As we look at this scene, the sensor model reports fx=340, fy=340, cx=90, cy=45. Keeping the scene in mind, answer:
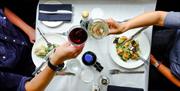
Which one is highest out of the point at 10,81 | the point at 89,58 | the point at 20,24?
the point at 20,24

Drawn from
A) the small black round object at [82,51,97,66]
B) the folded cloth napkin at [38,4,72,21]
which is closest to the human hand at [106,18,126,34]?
the small black round object at [82,51,97,66]

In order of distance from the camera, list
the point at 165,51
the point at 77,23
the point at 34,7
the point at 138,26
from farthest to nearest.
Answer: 1. the point at 34,7
2. the point at 165,51
3. the point at 77,23
4. the point at 138,26

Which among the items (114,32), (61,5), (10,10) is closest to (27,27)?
(10,10)

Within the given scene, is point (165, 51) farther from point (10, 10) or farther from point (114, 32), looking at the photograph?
point (10, 10)

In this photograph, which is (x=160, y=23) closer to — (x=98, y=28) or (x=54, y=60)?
(x=98, y=28)

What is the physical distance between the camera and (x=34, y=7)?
2135mm

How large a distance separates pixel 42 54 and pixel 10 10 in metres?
0.38

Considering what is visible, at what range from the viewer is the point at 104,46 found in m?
1.73

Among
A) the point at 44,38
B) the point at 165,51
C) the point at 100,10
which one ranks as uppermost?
the point at 100,10

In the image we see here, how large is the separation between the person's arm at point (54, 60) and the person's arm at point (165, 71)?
536 mm

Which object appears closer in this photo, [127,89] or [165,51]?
[127,89]

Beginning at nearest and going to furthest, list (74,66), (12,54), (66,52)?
1. (66,52)
2. (74,66)
3. (12,54)

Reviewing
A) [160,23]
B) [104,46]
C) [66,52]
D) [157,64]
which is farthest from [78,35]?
[157,64]

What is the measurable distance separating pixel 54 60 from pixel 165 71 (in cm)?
63
